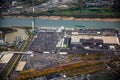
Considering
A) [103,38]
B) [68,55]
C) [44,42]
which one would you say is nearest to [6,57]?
[44,42]

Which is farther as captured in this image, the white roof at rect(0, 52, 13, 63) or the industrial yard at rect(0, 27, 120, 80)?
the white roof at rect(0, 52, 13, 63)

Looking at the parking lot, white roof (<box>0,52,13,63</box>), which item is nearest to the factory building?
the parking lot

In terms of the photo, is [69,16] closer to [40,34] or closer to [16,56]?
[40,34]

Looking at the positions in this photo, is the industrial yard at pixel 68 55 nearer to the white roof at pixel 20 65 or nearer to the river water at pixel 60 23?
the white roof at pixel 20 65

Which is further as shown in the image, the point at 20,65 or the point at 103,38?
the point at 103,38

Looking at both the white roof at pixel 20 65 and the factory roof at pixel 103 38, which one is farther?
the factory roof at pixel 103 38

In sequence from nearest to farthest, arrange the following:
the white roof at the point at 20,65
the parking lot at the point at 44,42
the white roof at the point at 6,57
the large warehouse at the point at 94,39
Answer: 1. the white roof at the point at 20,65
2. the white roof at the point at 6,57
3. the parking lot at the point at 44,42
4. the large warehouse at the point at 94,39

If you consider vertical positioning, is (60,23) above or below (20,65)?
above

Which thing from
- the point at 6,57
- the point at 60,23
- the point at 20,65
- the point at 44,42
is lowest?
the point at 20,65

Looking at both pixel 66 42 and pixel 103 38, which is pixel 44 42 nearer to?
pixel 66 42

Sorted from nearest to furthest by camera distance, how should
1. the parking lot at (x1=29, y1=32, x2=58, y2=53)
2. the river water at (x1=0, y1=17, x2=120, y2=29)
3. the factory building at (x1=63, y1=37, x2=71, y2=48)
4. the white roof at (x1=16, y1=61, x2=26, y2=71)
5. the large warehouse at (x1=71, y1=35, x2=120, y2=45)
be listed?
the white roof at (x1=16, y1=61, x2=26, y2=71)
the parking lot at (x1=29, y1=32, x2=58, y2=53)
the factory building at (x1=63, y1=37, x2=71, y2=48)
the large warehouse at (x1=71, y1=35, x2=120, y2=45)
the river water at (x1=0, y1=17, x2=120, y2=29)

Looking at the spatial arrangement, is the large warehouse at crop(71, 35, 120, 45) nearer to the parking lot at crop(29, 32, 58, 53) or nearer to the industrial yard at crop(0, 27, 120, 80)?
the industrial yard at crop(0, 27, 120, 80)

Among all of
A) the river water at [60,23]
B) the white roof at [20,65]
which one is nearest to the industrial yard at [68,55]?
the white roof at [20,65]
